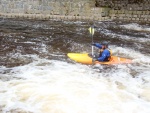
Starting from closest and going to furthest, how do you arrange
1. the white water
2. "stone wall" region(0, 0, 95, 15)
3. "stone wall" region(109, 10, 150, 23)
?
1. the white water
2. "stone wall" region(0, 0, 95, 15)
3. "stone wall" region(109, 10, 150, 23)

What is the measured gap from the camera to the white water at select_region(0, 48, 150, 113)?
5.67 m

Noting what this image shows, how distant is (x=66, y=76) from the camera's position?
23.8ft

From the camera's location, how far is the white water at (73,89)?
18.6 feet

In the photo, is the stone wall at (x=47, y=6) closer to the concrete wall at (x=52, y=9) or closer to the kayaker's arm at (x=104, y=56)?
the concrete wall at (x=52, y=9)

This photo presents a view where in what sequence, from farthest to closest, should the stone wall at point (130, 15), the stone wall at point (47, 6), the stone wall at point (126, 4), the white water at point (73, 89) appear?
the stone wall at point (126, 4) → the stone wall at point (130, 15) → the stone wall at point (47, 6) → the white water at point (73, 89)

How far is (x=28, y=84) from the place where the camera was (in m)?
6.61

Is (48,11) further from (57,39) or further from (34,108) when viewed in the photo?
(34,108)

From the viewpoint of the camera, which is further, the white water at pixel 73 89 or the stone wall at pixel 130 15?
the stone wall at pixel 130 15

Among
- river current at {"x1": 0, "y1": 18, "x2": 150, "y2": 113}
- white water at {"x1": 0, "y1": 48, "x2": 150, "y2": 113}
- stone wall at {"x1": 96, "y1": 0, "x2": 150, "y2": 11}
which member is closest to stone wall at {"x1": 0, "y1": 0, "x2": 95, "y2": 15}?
stone wall at {"x1": 96, "y1": 0, "x2": 150, "y2": 11}

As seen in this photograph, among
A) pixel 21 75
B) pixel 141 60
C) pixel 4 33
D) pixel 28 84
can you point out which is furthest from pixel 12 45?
pixel 141 60

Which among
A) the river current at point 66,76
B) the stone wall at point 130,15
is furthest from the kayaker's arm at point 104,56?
the stone wall at point 130,15

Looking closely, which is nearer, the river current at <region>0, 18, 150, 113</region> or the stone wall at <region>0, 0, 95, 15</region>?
the river current at <region>0, 18, 150, 113</region>

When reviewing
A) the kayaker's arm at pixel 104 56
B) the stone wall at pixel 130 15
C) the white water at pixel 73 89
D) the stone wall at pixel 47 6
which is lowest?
the white water at pixel 73 89

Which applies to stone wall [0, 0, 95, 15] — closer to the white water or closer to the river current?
the river current
